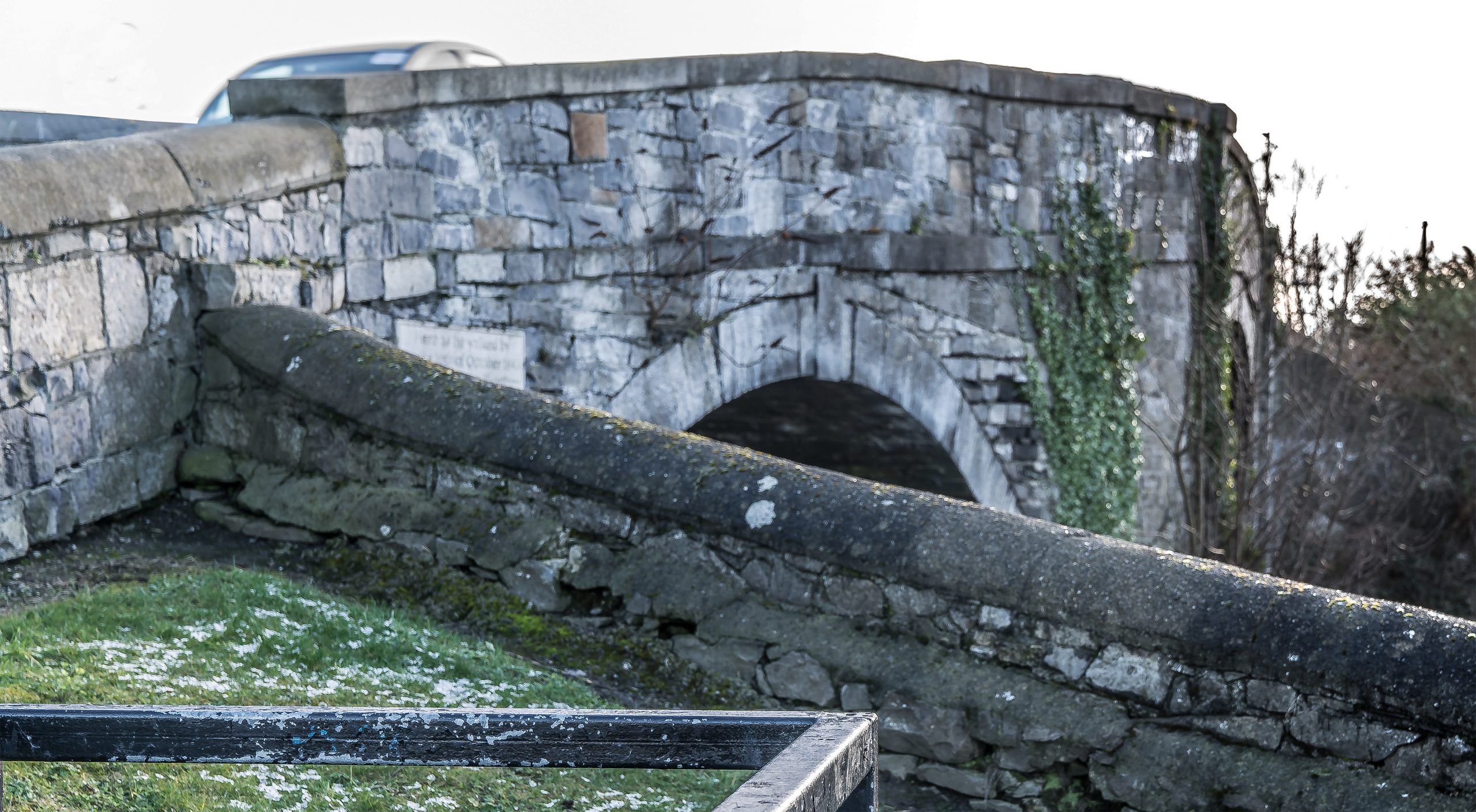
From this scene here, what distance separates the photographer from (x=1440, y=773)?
3248 millimetres

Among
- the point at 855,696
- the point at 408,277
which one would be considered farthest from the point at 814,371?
the point at 855,696

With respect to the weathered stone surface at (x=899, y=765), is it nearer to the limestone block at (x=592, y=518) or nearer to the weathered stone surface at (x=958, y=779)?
the weathered stone surface at (x=958, y=779)

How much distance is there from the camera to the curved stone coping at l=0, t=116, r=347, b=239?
4484mm

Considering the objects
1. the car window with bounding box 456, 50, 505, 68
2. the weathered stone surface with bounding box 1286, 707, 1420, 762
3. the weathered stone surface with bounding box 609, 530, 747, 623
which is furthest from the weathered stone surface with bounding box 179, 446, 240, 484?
the car window with bounding box 456, 50, 505, 68

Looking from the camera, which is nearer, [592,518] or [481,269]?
[592,518]

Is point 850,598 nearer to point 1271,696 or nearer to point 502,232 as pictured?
point 1271,696

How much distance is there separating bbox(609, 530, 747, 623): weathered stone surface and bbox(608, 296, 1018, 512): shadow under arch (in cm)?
330

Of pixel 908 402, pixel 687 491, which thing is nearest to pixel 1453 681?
pixel 687 491

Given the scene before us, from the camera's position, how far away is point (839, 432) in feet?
33.1

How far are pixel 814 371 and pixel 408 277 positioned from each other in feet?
9.26

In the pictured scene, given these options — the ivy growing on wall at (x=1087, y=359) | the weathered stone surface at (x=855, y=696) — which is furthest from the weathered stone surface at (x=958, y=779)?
the ivy growing on wall at (x=1087, y=359)

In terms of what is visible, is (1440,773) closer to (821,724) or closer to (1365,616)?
(1365,616)

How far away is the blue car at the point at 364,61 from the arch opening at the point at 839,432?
9.89 feet

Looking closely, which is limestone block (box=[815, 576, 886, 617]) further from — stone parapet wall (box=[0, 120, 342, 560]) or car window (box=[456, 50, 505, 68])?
car window (box=[456, 50, 505, 68])
